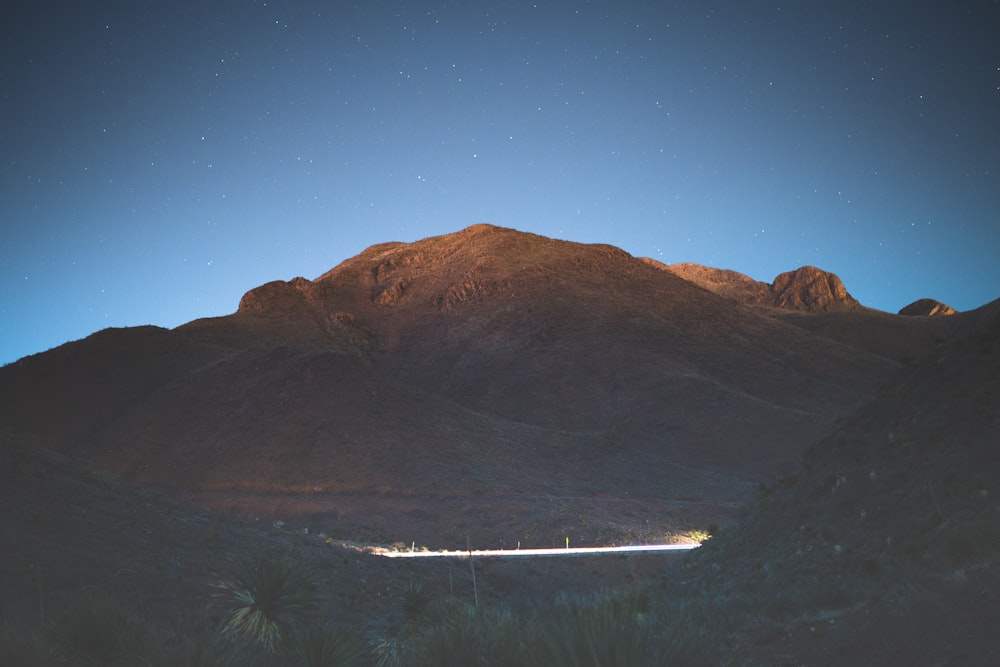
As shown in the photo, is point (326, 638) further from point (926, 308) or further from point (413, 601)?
point (926, 308)

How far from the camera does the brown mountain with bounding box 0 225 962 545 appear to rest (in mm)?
50219

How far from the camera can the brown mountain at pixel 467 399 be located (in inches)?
1977

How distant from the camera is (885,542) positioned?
12945 millimetres

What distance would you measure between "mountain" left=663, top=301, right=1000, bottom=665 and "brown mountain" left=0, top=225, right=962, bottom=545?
2379 cm

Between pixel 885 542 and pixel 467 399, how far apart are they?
217ft

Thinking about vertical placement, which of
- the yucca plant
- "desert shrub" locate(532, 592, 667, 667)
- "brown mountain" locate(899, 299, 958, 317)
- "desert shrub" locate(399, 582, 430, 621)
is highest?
"brown mountain" locate(899, 299, 958, 317)

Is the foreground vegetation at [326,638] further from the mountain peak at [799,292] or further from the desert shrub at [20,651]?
the mountain peak at [799,292]

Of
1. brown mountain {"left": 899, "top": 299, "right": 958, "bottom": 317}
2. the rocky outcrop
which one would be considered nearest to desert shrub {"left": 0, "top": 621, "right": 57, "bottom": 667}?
the rocky outcrop

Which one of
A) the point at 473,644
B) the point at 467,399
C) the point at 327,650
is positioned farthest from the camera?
the point at 467,399

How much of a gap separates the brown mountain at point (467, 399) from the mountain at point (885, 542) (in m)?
23.8

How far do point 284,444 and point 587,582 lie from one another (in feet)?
116

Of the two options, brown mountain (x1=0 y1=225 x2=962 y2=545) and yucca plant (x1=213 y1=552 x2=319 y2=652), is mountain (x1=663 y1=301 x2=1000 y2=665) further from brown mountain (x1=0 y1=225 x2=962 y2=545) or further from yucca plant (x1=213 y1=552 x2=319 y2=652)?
brown mountain (x1=0 y1=225 x2=962 y2=545)

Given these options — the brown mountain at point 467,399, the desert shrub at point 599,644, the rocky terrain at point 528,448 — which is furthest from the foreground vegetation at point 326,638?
the brown mountain at point 467,399

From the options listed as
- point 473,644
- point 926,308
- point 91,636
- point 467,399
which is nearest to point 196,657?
point 473,644
